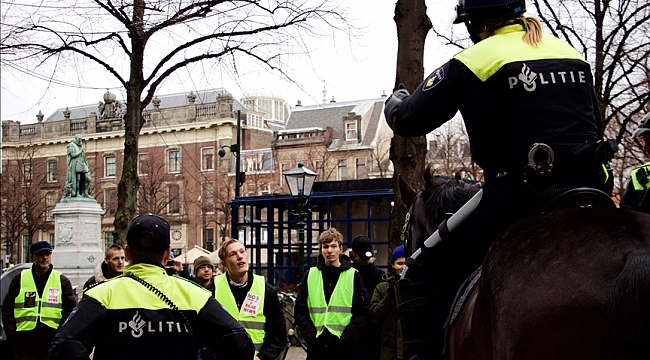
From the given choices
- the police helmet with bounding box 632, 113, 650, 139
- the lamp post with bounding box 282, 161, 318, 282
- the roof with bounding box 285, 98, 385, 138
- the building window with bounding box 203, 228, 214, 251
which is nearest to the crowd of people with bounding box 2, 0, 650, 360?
the police helmet with bounding box 632, 113, 650, 139

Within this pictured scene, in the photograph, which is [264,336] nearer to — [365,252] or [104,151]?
[365,252]

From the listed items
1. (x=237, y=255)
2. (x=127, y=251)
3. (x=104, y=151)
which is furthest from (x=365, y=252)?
(x=104, y=151)

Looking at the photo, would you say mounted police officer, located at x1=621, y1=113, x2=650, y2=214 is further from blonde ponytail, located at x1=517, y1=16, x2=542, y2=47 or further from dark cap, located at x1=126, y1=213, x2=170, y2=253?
dark cap, located at x1=126, y1=213, x2=170, y2=253

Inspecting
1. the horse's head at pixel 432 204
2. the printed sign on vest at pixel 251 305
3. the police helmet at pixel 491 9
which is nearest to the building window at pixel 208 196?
the printed sign on vest at pixel 251 305

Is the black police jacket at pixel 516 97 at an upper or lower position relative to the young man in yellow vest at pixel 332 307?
upper

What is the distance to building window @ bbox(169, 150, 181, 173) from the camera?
70.4 meters

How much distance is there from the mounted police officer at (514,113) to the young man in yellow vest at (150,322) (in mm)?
1259

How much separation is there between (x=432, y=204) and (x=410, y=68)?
5.26 m

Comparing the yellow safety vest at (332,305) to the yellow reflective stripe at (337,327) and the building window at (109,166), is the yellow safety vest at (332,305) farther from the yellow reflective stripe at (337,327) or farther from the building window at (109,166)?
the building window at (109,166)

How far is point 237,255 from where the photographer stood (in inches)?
291

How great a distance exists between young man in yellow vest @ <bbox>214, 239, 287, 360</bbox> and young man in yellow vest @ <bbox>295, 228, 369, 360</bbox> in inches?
46.8

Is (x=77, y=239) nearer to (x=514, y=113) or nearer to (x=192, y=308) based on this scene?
(x=192, y=308)

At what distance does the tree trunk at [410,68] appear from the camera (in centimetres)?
971

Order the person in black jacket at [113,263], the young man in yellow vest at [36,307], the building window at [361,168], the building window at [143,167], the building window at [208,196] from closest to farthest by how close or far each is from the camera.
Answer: the person in black jacket at [113,263] → the young man in yellow vest at [36,307] → the building window at [208,196] → the building window at [361,168] → the building window at [143,167]
